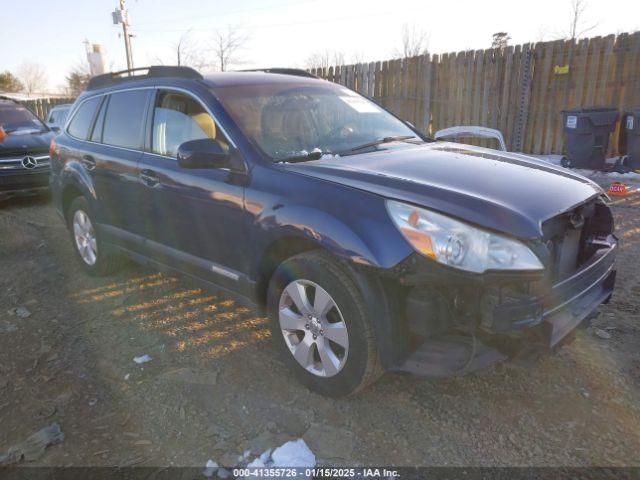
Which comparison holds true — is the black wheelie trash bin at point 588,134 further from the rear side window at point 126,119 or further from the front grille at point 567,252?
the rear side window at point 126,119

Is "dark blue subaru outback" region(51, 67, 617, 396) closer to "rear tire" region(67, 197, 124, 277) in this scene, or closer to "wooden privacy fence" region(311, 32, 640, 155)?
"rear tire" region(67, 197, 124, 277)

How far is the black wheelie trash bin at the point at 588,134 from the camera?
29.1 feet

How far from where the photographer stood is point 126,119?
13.4 ft

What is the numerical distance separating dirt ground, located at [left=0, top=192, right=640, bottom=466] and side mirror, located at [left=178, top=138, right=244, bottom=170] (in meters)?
1.26

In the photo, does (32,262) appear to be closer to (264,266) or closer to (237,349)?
(237,349)

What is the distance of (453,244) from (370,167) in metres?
0.78

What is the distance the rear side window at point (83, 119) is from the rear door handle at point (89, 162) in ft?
0.88

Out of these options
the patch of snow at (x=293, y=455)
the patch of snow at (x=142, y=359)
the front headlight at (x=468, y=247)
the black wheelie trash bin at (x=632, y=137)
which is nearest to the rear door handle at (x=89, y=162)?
the patch of snow at (x=142, y=359)

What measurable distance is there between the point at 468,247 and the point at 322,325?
2.94ft

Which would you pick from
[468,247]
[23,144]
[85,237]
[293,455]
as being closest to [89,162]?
[85,237]

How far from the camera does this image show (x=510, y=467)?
226cm

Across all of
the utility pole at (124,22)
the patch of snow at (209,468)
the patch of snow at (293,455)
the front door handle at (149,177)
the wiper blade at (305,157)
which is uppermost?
the utility pole at (124,22)

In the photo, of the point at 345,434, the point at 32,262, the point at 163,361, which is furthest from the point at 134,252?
the point at 345,434

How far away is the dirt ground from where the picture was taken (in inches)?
95.3
